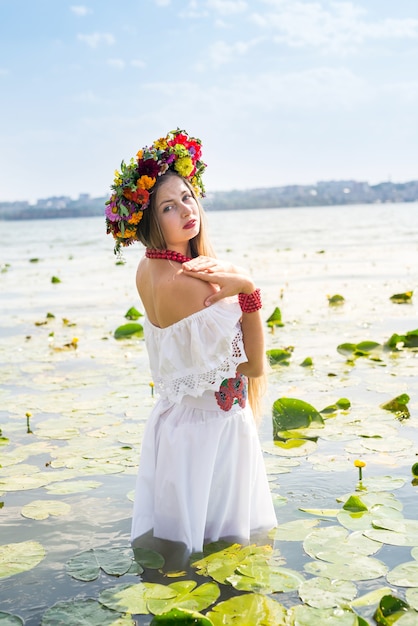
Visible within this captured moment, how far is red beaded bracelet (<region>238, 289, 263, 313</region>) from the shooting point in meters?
3.08

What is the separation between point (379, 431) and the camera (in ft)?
14.8

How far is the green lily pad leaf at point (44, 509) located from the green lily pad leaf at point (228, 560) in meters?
0.94

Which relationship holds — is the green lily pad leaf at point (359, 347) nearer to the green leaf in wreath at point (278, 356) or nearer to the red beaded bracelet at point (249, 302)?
the green leaf in wreath at point (278, 356)

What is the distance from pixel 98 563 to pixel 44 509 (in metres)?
0.68

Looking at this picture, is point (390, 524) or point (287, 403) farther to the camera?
point (287, 403)

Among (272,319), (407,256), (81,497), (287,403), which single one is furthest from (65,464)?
(407,256)

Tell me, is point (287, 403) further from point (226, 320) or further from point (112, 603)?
point (112, 603)

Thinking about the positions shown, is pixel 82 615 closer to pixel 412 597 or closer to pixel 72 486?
pixel 412 597

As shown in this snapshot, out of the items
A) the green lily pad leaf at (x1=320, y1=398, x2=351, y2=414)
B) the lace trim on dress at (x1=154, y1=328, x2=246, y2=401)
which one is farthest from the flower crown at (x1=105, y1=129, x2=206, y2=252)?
the green lily pad leaf at (x1=320, y1=398, x2=351, y2=414)

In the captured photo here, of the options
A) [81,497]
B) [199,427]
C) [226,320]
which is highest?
[226,320]

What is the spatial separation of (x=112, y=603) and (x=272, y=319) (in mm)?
5658

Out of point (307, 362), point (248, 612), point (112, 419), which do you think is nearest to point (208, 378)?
point (248, 612)

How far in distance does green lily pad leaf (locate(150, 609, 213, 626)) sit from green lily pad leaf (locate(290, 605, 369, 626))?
0.38 metres

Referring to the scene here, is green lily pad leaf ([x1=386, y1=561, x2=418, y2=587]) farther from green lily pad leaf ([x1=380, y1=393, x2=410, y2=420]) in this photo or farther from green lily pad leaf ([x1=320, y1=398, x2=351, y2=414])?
green lily pad leaf ([x1=320, y1=398, x2=351, y2=414])
